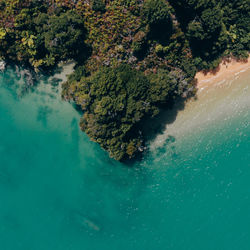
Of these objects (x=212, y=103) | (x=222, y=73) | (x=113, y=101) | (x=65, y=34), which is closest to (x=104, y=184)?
(x=113, y=101)

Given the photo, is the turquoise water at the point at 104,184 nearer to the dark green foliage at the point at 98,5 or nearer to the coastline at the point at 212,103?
the coastline at the point at 212,103

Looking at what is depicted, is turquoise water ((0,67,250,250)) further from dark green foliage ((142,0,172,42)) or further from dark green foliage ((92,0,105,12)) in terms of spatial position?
dark green foliage ((142,0,172,42))

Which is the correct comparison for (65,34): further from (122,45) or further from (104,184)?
(104,184)

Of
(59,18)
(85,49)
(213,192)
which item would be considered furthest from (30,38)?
(213,192)

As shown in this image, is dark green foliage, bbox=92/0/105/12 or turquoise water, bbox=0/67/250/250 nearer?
dark green foliage, bbox=92/0/105/12

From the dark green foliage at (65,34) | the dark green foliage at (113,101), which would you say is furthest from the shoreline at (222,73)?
the dark green foliage at (65,34)

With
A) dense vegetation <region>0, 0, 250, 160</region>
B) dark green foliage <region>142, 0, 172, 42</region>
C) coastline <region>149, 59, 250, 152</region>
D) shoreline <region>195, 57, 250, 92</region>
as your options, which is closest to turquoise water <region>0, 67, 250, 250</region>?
coastline <region>149, 59, 250, 152</region>

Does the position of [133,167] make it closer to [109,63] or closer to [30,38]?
[109,63]
